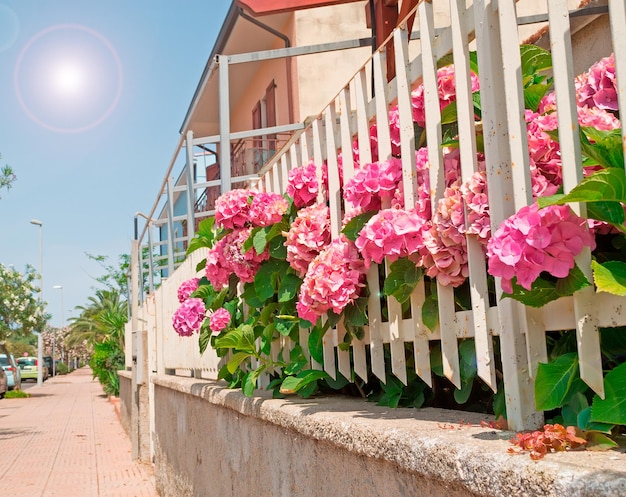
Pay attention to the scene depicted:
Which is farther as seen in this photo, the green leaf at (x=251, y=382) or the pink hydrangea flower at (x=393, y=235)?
the green leaf at (x=251, y=382)

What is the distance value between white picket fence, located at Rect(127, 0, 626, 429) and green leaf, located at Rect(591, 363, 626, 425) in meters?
0.03

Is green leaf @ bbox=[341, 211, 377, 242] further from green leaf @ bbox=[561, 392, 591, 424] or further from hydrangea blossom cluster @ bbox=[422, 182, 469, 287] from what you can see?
green leaf @ bbox=[561, 392, 591, 424]

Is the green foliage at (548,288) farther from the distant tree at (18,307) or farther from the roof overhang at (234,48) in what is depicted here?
the distant tree at (18,307)

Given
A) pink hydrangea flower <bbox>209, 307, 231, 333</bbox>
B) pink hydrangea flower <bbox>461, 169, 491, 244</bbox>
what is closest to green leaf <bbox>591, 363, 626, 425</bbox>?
pink hydrangea flower <bbox>461, 169, 491, 244</bbox>

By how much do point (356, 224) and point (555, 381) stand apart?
1164 millimetres

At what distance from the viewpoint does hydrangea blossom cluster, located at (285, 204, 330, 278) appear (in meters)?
3.29

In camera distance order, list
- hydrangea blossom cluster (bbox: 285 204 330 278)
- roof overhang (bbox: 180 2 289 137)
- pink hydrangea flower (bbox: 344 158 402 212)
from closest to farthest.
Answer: pink hydrangea flower (bbox: 344 158 402 212), hydrangea blossom cluster (bbox: 285 204 330 278), roof overhang (bbox: 180 2 289 137)

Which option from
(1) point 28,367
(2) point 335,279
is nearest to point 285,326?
(2) point 335,279

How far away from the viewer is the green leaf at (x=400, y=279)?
248 cm

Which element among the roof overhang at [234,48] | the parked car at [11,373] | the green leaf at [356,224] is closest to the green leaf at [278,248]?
the green leaf at [356,224]

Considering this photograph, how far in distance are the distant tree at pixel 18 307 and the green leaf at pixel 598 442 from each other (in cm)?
3435

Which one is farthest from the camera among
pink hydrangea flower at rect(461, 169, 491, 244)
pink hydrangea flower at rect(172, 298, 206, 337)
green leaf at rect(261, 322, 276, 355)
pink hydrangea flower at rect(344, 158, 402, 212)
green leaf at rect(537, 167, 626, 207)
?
pink hydrangea flower at rect(172, 298, 206, 337)

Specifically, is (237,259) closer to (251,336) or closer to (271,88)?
(251,336)

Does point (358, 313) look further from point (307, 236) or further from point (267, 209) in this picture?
point (267, 209)
